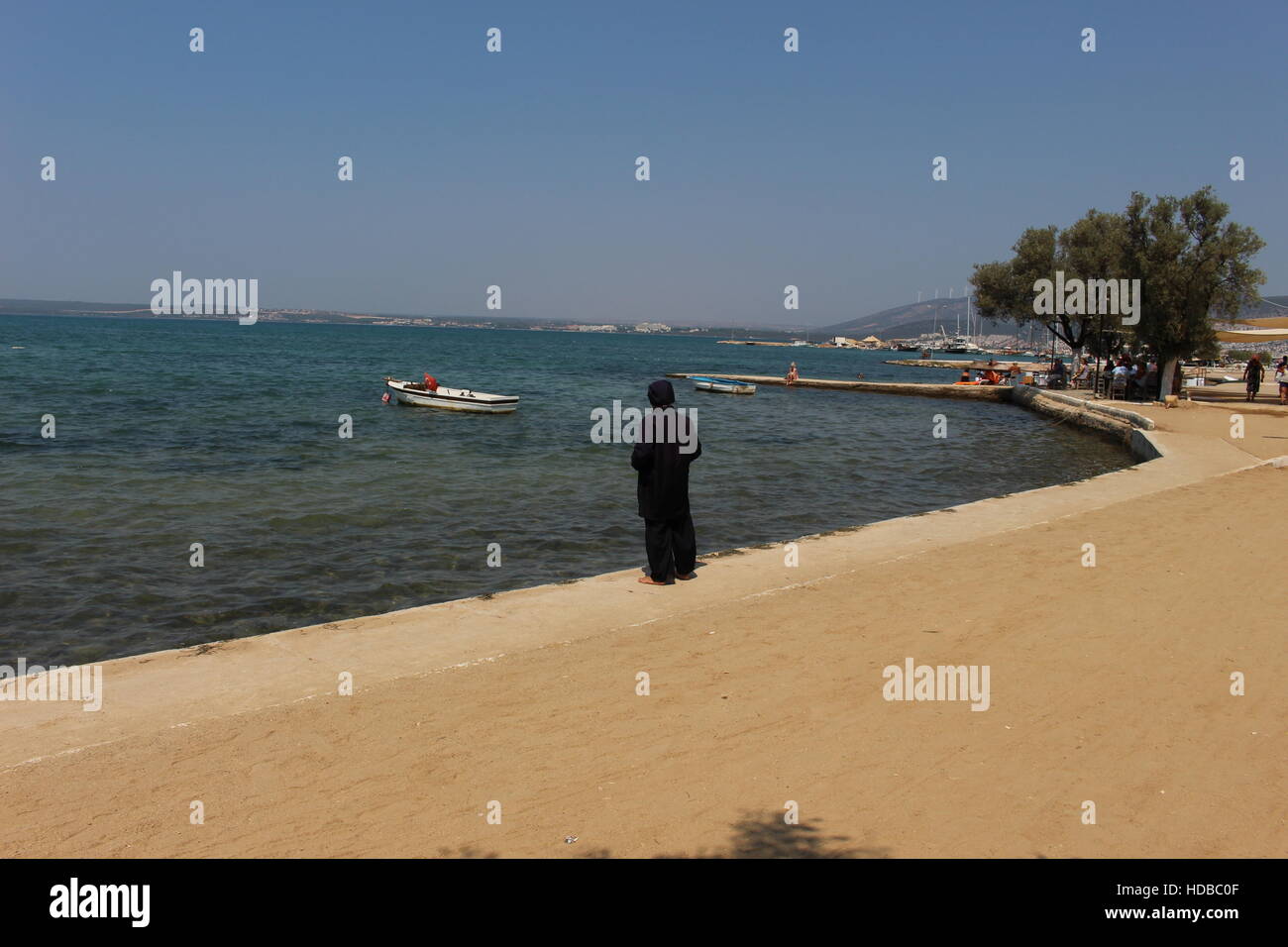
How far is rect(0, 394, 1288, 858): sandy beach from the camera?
4078 millimetres

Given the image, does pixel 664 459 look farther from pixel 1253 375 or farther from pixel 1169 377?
pixel 1253 375

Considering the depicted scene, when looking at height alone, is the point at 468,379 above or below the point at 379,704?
above

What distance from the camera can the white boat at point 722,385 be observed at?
155ft

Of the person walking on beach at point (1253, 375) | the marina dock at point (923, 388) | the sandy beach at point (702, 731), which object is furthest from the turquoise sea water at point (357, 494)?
the marina dock at point (923, 388)

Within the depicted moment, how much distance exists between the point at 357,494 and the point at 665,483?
9271mm

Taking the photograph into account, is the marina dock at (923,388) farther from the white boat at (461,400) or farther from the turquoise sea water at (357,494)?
the white boat at (461,400)

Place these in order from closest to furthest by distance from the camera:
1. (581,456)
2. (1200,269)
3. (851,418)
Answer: (581,456) → (1200,269) → (851,418)

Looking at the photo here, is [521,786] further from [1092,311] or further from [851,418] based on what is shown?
[1092,311]

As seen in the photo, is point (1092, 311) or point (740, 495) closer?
point (740, 495)

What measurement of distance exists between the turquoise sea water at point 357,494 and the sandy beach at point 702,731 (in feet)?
9.75

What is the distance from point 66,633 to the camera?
8562mm

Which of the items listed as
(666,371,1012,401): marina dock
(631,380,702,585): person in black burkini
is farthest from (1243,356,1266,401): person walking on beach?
(631,380,702,585): person in black burkini

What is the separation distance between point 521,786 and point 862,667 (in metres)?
2.75
